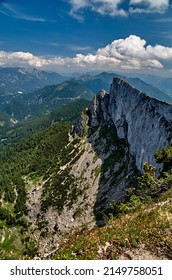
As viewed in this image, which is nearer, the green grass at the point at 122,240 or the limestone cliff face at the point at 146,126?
the green grass at the point at 122,240

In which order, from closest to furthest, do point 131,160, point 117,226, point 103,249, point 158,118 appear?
point 103,249, point 117,226, point 158,118, point 131,160

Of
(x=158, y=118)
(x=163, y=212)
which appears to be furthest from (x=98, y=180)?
(x=163, y=212)

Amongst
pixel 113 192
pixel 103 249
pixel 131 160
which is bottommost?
pixel 113 192

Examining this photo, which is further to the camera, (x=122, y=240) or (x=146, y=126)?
(x=146, y=126)

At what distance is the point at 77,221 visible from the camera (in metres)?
179

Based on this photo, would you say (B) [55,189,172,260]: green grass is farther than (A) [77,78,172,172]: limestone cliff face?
No

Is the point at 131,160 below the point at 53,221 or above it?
above

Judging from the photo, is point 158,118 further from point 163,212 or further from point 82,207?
point 163,212

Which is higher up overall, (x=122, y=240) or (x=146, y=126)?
(x=146, y=126)
